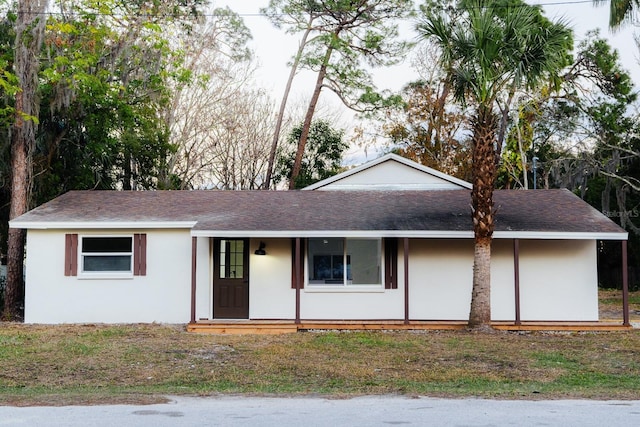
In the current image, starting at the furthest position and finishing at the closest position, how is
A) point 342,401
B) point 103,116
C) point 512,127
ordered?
point 512,127 → point 103,116 → point 342,401

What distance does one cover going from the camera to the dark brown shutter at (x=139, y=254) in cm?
1652

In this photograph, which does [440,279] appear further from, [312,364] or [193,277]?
[312,364]

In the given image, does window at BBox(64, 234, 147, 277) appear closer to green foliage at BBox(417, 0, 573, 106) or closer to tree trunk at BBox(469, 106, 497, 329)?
tree trunk at BBox(469, 106, 497, 329)

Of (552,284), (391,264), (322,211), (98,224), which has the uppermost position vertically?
(322,211)

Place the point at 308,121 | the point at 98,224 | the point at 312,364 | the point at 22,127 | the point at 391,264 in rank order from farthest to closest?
the point at 308,121
the point at 22,127
the point at 391,264
the point at 98,224
the point at 312,364

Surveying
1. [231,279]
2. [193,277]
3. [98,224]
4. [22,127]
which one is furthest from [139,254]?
[22,127]

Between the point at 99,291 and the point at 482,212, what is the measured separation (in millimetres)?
8695

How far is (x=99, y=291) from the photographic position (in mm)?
16578

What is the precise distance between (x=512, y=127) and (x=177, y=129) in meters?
15.3

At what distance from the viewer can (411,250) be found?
655 inches

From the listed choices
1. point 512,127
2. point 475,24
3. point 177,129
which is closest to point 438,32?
point 475,24

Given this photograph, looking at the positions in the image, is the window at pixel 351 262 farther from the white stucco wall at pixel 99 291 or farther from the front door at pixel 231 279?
the white stucco wall at pixel 99 291

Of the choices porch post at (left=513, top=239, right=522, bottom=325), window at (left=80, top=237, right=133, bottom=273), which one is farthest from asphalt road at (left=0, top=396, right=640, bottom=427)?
window at (left=80, top=237, right=133, bottom=273)

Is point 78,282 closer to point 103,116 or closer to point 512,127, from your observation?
point 103,116
